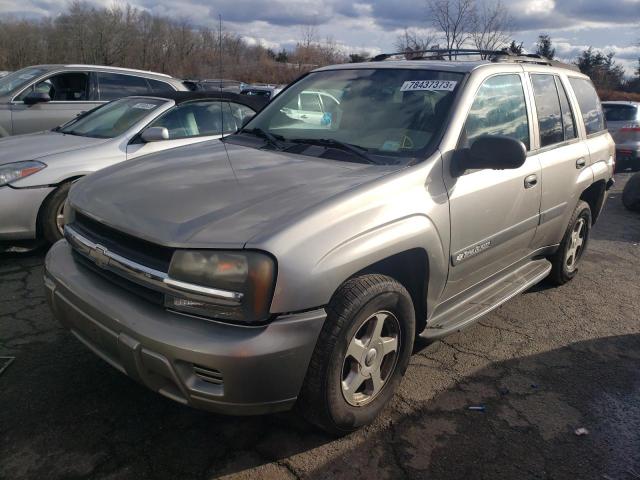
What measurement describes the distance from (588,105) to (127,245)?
160 inches

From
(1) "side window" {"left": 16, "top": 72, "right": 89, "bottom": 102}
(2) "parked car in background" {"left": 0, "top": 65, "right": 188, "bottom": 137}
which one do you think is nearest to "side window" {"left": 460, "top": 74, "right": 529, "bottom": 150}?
(2) "parked car in background" {"left": 0, "top": 65, "right": 188, "bottom": 137}

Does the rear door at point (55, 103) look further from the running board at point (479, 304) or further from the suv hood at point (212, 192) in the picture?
the running board at point (479, 304)

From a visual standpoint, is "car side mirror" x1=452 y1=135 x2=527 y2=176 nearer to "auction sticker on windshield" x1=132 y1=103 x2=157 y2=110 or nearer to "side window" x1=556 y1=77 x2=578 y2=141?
"side window" x1=556 y1=77 x2=578 y2=141

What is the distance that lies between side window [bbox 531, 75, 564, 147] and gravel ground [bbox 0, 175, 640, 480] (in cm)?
144

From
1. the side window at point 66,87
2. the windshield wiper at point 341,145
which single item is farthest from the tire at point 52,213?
the side window at point 66,87

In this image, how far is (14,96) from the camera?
7.39 m

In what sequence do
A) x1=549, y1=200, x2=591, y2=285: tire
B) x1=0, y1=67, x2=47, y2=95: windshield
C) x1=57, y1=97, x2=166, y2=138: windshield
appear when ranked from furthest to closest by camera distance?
x1=0, y1=67, x2=47, y2=95: windshield < x1=57, y1=97, x2=166, y2=138: windshield < x1=549, y1=200, x2=591, y2=285: tire

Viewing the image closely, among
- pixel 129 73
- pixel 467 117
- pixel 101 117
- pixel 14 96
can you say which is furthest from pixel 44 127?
pixel 467 117

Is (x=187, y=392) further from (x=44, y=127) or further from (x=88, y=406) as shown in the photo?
(x=44, y=127)

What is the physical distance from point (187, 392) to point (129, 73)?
7.26 m

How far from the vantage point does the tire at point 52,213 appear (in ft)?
15.3

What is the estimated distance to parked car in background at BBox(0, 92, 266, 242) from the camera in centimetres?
452

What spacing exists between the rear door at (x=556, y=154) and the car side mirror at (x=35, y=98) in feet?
21.0

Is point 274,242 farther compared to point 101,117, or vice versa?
point 101,117
